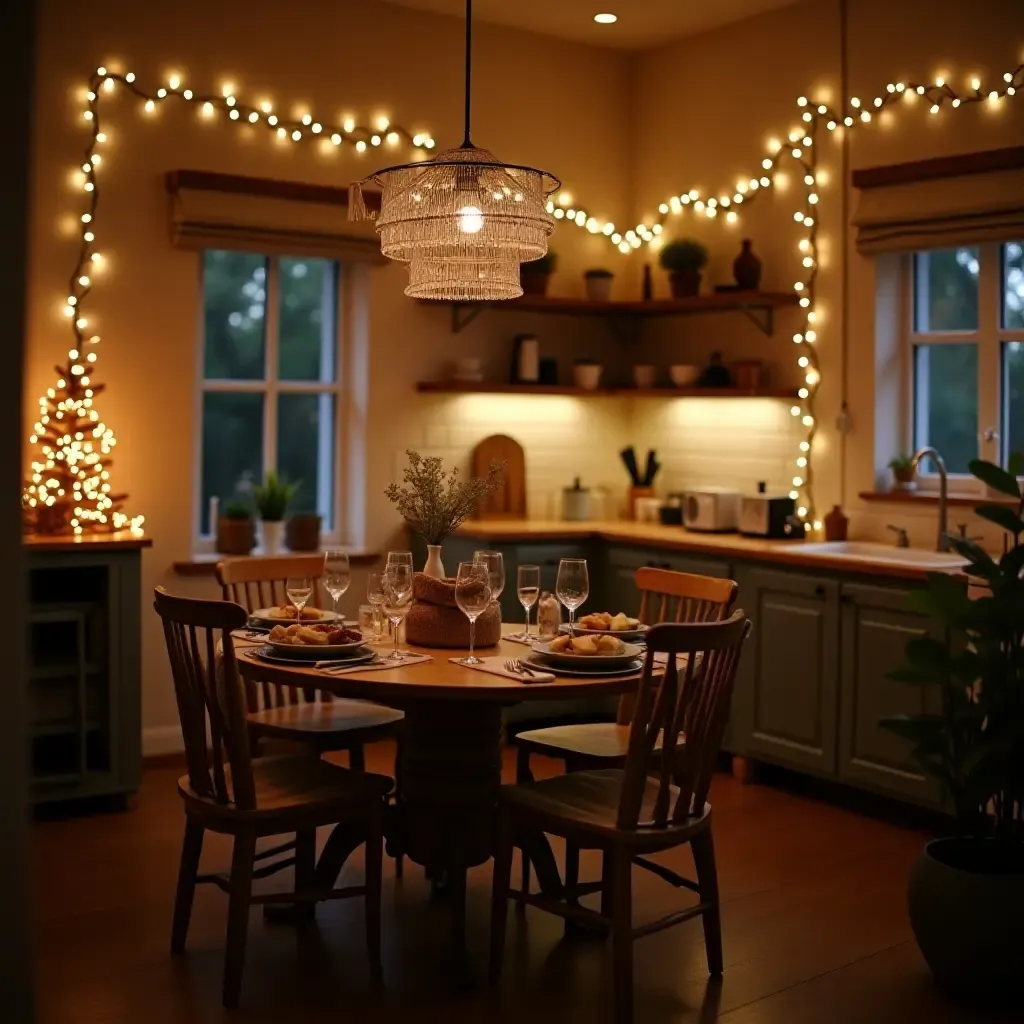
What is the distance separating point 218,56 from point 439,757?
3.14m

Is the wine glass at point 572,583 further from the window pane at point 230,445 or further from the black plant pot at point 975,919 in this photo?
the window pane at point 230,445

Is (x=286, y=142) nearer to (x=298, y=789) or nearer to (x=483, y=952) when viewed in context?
(x=298, y=789)

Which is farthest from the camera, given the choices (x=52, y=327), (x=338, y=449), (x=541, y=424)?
(x=541, y=424)

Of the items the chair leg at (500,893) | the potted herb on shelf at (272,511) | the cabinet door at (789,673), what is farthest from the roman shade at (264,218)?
the chair leg at (500,893)

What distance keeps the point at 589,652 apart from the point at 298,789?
2.44 feet

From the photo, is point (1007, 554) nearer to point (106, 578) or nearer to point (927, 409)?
point (927, 409)

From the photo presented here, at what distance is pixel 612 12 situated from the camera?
5.70m

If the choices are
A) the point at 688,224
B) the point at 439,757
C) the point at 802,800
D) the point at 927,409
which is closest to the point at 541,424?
the point at 688,224

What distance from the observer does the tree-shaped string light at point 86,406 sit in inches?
186

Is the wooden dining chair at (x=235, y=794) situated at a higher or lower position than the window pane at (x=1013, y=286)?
lower

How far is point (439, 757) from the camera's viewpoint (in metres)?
3.38

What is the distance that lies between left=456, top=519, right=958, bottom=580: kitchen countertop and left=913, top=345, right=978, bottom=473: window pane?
25.6 inches

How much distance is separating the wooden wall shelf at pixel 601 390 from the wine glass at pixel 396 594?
8.11 ft

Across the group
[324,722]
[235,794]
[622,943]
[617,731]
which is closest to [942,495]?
[617,731]
